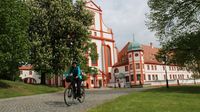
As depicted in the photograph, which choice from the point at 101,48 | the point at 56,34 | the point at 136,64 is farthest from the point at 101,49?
the point at 56,34

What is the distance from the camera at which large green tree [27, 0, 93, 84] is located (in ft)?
129

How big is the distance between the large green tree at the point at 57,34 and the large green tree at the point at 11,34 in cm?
856

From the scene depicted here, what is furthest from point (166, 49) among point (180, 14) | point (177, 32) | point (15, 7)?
point (15, 7)

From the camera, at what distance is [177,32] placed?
33.9 metres

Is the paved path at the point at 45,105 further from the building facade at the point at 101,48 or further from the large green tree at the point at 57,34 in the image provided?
the building facade at the point at 101,48

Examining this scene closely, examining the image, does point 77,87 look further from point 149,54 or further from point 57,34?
point 149,54

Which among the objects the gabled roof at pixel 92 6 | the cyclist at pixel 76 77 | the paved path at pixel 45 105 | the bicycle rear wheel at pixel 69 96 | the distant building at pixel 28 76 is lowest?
the paved path at pixel 45 105

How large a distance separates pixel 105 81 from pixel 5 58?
52330mm

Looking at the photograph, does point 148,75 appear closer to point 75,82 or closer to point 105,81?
point 105,81

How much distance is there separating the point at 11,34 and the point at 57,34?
47.0ft

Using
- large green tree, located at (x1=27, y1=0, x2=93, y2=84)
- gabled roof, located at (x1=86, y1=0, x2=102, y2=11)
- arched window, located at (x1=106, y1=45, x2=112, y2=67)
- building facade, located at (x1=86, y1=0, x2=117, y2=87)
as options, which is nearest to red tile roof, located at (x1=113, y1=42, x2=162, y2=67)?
arched window, located at (x1=106, y1=45, x2=112, y2=67)

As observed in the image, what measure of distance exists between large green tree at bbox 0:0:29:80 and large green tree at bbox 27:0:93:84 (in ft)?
28.1

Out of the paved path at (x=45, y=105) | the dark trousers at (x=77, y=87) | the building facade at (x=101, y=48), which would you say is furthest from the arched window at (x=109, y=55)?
the dark trousers at (x=77, y=87)

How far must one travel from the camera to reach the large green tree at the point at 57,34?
39.4 meters
